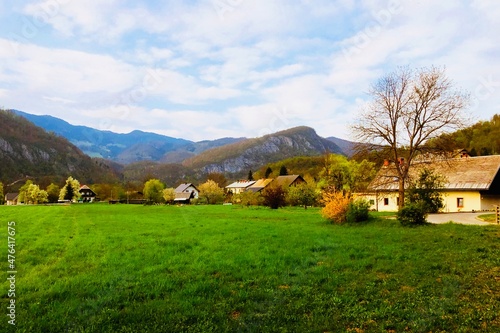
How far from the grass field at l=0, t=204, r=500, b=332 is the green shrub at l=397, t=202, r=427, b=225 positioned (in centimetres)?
685

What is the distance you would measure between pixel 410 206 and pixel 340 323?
18054mm

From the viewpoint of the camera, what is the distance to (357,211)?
23781 millimetres

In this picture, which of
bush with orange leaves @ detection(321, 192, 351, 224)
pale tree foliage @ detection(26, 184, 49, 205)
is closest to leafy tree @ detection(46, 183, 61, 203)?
pale tree foliage @ detection(26, 184, 49, 205)

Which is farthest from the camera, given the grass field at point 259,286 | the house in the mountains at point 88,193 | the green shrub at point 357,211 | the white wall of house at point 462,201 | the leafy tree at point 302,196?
the house in the mountains at point 88,193

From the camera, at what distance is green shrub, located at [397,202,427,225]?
21859 mm

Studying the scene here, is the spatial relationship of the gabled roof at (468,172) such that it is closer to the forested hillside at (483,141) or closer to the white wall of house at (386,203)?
the white wall of house at (386,203)

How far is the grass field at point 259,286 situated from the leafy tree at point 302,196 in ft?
127

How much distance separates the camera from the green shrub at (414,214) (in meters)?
21.9

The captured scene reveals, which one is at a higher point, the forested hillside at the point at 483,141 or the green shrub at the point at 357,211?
the forested hillside at the point at 483,141

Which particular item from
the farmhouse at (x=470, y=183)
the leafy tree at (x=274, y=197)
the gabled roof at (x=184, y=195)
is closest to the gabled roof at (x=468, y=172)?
the farmhouse at (x=470, y=183)

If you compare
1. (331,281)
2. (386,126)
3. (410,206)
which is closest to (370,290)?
(331,281)

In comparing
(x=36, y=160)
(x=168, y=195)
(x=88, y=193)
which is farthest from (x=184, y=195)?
(x=36, y=160)

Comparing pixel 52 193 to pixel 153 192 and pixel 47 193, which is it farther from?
pixel 153 192

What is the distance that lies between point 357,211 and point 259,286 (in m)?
16.7
